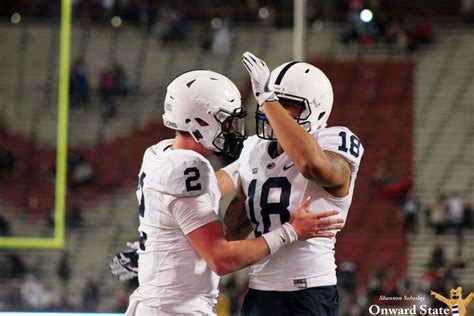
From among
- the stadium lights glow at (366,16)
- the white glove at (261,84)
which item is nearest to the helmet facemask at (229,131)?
the white glove at (261,84)

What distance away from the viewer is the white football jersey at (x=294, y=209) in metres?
2.79

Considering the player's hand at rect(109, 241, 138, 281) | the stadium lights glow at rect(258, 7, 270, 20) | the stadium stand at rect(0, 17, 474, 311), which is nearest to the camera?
the player's hand at rect(109, 241, 138, 281)

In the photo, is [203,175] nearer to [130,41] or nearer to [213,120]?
[213,120]

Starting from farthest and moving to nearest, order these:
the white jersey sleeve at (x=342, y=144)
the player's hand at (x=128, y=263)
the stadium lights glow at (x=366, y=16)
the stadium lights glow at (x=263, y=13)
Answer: the stadium lights glow at (x=263, y=13) < the stadium lights glow at (x=366, y=16) < the player's hand at (x=128, y=263) < the white jersey sleeve at (x=342, y=144)

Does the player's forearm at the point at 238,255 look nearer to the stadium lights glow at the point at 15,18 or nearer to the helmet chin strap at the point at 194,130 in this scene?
the helmet chin strap at the point at 194,130

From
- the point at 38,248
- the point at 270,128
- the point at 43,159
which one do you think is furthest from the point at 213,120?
the point at 43,159

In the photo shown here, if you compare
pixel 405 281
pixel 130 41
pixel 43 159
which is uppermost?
pixel 130 41

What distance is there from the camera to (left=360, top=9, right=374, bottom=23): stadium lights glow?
1345cm

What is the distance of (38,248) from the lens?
1057cm

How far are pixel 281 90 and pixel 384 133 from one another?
9742mm

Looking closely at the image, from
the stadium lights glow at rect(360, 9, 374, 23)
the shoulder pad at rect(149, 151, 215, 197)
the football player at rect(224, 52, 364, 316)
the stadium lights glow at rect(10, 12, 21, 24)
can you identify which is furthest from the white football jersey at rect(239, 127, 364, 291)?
the stadium lights glow at rect(10, 12, 21, 24)

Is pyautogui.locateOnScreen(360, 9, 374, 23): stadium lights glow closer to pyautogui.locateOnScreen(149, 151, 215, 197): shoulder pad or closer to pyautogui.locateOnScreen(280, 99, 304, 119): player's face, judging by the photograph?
pyautogui.locateOnScreen(280, 99, 304, 119): player's face

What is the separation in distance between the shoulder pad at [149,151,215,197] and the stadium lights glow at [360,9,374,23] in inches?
433

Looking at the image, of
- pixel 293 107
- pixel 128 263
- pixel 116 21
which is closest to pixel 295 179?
pixel 293 107
